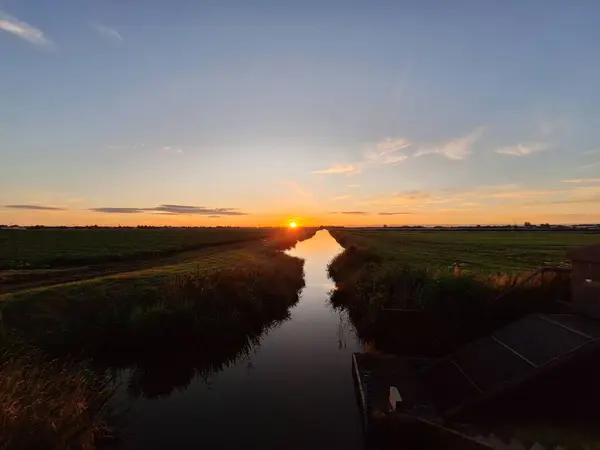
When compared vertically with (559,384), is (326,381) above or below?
below

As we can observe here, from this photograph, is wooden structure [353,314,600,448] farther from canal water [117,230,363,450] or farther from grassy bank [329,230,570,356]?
grassy bank [329,230,570,356]

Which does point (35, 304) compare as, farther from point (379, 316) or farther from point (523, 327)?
point (523, 327)

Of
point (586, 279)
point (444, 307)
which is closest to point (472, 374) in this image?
point (586, 279)

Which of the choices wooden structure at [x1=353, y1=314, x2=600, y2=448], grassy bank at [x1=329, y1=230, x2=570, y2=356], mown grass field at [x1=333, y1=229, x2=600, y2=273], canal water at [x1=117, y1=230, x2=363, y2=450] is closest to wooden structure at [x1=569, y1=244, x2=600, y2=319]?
wooden structure at [x1=353, y1=314, x2=600, y2=448]

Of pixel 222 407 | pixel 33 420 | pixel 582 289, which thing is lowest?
pixel 222 407

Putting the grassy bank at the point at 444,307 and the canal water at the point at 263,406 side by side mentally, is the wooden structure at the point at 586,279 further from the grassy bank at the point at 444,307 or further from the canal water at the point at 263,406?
the canal water at the point at 263,406

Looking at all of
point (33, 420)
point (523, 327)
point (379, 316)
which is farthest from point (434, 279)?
point (33, 420)
